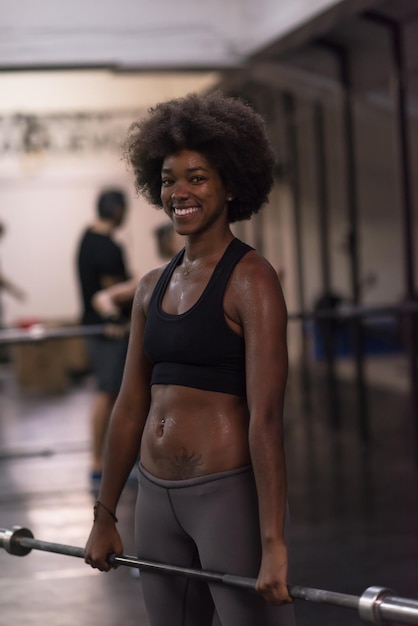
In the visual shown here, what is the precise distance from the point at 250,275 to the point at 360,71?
5375mm

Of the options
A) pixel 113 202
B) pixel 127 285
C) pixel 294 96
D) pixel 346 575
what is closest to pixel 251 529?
pixel 346 575

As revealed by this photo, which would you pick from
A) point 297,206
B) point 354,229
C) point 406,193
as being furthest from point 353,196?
point 297,206

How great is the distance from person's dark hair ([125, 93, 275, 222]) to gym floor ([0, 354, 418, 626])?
1.76 m

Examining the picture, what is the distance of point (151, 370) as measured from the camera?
2441 millimetres

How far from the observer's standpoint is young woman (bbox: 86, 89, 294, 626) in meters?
2.16

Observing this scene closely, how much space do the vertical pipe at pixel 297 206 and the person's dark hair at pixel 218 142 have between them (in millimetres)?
6227

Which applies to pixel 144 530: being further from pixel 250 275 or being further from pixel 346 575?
pixel 346 575

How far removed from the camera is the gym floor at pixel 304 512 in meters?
3.98

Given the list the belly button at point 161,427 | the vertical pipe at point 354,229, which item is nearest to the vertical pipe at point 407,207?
the vertical pipe at point 354,229

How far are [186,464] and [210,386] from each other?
16 centimetres

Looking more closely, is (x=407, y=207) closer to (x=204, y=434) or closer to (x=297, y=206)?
(x=297, y=206)

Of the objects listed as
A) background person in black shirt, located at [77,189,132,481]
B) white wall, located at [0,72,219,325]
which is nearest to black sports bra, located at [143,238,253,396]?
background person in black shirt, located at [77,189,132,481]

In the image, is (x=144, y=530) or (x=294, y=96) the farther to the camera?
(x=294, y=96)

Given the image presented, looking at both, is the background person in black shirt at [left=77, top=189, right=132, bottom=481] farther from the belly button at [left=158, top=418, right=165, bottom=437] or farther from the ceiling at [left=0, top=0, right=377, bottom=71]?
the belly button at [left=158, top=418, right=165, bottom=437]
